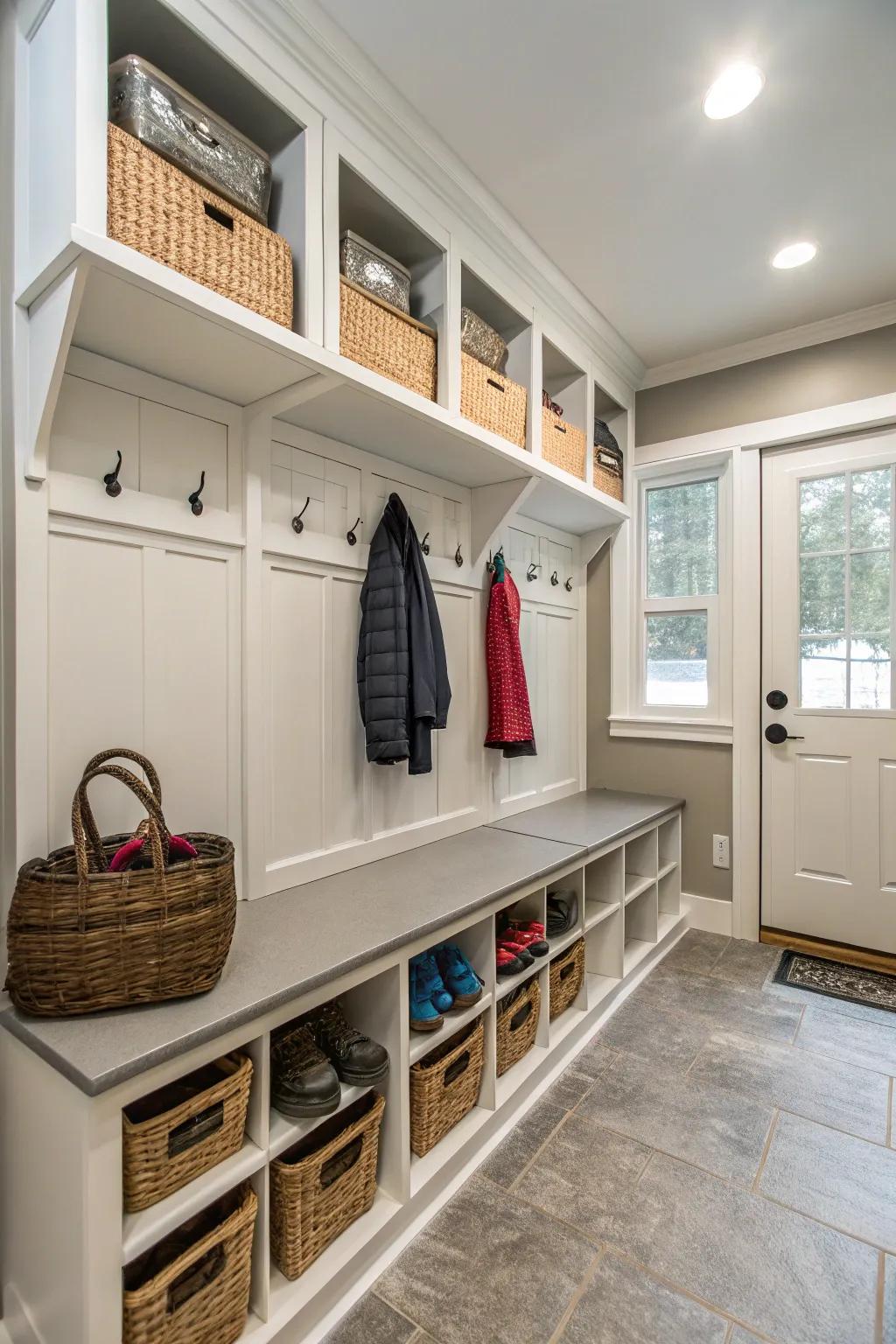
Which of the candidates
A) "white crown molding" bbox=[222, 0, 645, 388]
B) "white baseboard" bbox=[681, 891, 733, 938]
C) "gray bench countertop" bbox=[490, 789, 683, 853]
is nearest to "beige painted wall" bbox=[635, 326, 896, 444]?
"white crown molding" bbox=[222, 0, 645, 388]

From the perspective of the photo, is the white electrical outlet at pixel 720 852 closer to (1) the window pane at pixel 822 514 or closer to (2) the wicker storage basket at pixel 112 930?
(1) the window pane at pixel 822 514

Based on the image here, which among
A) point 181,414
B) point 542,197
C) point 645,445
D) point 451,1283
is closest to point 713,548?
point 645,445

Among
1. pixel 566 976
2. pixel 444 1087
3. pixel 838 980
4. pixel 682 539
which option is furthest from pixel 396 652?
pixel 838 980

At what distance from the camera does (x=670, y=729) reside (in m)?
3.14

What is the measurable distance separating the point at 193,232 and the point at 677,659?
2586 millimetres

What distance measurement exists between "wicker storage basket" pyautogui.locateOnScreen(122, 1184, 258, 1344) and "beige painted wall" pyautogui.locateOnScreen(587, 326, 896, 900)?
2.42 metres

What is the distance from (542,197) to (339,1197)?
2.58 meters

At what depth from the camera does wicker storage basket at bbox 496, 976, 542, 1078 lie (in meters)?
1.85

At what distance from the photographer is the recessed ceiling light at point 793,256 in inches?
88.7

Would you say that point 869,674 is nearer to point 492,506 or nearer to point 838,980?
point 838,980

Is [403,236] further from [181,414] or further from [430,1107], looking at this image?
[430,1107]

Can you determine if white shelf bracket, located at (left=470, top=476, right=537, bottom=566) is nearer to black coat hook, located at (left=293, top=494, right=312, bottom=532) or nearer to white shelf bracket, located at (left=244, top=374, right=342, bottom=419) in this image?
black coat hook, located at (left=293, top=494, right=312, bottom=532)

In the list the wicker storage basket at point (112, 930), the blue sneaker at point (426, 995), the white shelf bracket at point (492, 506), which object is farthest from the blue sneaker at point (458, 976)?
the white shelf bracket at point (492, 506)

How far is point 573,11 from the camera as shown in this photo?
143 centimetres
